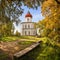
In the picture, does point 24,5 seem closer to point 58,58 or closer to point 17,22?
point 17,22

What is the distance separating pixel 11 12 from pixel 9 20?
19.8 inches

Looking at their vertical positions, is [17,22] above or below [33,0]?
below

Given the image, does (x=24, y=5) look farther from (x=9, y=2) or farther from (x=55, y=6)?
(x=55, y=6)

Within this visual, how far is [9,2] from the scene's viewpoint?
471 inches

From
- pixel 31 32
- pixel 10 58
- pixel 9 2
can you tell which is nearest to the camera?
pixel 9 2

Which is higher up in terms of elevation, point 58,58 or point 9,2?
point 9,2

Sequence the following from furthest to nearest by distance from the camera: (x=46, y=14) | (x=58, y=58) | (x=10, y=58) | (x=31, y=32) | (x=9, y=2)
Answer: (x=31, y=32), (x=10, y=58), (x=46, y=14), (x=58, y=58), (x=9, y=2)

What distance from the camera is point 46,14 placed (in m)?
13.9

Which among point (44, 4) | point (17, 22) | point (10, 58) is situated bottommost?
point (10, 58)

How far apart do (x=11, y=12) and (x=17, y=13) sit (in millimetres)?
322

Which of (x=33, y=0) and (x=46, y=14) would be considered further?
(x=46, y=14)

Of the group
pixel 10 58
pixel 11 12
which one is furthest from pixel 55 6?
pixel 10 58

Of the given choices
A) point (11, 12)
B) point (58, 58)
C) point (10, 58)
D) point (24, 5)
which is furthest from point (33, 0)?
point (10, 58)

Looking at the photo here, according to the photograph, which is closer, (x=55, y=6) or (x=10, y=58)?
(x=55, y=6)
